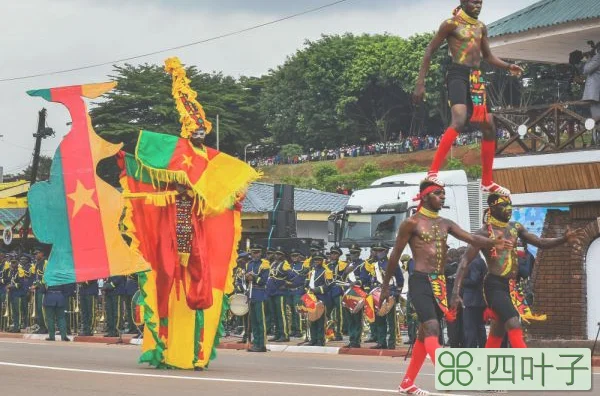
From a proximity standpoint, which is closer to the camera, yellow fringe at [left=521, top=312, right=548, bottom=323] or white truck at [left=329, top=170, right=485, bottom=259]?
yellow fringe at [left=521, top=312, right=548, bottom=323]

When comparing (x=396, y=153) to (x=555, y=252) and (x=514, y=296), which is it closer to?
(x=555, y=252)

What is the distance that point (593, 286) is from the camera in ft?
70.9

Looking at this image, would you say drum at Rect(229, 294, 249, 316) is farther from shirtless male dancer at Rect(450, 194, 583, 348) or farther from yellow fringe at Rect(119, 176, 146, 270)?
shirtless male dancer at Rect(450, 194, 583, 348)

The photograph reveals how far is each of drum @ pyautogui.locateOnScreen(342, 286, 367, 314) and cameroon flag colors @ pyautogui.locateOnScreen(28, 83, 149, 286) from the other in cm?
806

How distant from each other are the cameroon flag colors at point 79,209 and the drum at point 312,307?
8871 mm

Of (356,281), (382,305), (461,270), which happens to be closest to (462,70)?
(461,270)

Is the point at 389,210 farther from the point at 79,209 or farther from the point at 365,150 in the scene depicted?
the point at 365,150

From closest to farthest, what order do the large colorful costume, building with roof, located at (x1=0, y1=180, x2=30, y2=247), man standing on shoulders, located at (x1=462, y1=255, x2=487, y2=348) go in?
1. the large colorful costume
2. man standing on shoulders, located at (x1=462, y1=255, x2=487, y2=348)
3. building with roof, located at (x1=0, y1=180, x2=30, y2=247)

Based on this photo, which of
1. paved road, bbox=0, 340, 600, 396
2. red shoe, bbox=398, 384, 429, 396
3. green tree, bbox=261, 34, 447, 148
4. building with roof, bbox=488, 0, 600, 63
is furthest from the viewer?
green tree, bbox=261, 34, 447, 148

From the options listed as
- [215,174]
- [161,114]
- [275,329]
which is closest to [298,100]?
[161,114]

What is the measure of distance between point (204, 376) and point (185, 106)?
3.60m

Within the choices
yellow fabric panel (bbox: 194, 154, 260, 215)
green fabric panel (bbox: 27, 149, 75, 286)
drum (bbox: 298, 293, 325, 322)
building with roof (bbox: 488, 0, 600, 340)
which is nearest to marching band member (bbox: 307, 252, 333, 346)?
drum (bbox: 298, 293, 325, 322)

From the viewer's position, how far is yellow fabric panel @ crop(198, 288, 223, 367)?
1669 centimetres

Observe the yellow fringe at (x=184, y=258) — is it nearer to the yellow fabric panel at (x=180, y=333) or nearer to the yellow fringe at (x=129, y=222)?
the yellow fabric panel at (x=180, y=333)
